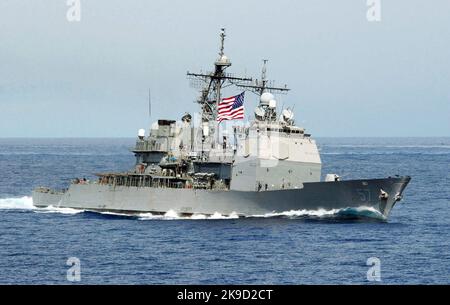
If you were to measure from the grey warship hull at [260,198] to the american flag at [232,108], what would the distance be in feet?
14.8

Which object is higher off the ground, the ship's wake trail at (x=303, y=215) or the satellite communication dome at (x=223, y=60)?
the satellite communication dome at (x=223, y=60)

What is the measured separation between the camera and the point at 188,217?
51219 mm

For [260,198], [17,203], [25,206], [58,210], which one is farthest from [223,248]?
[17,203]

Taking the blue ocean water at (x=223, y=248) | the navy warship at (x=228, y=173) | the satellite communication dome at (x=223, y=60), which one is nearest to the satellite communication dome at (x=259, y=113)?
the navy warship at (x=228, y=173)

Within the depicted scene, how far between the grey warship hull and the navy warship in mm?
56

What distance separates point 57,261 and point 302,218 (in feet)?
52.5

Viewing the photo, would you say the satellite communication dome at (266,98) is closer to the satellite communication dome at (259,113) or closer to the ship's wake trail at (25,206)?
the satellite communication dome at (259,113)

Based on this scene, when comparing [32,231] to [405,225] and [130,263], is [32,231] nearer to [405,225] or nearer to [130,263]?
[130,263]

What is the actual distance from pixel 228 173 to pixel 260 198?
341cm

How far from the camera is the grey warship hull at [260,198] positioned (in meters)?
47.3

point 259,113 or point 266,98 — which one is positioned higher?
point 266,98

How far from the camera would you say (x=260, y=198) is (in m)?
48.8

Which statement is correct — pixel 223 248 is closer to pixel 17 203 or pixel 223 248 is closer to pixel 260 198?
pixel 260 198
